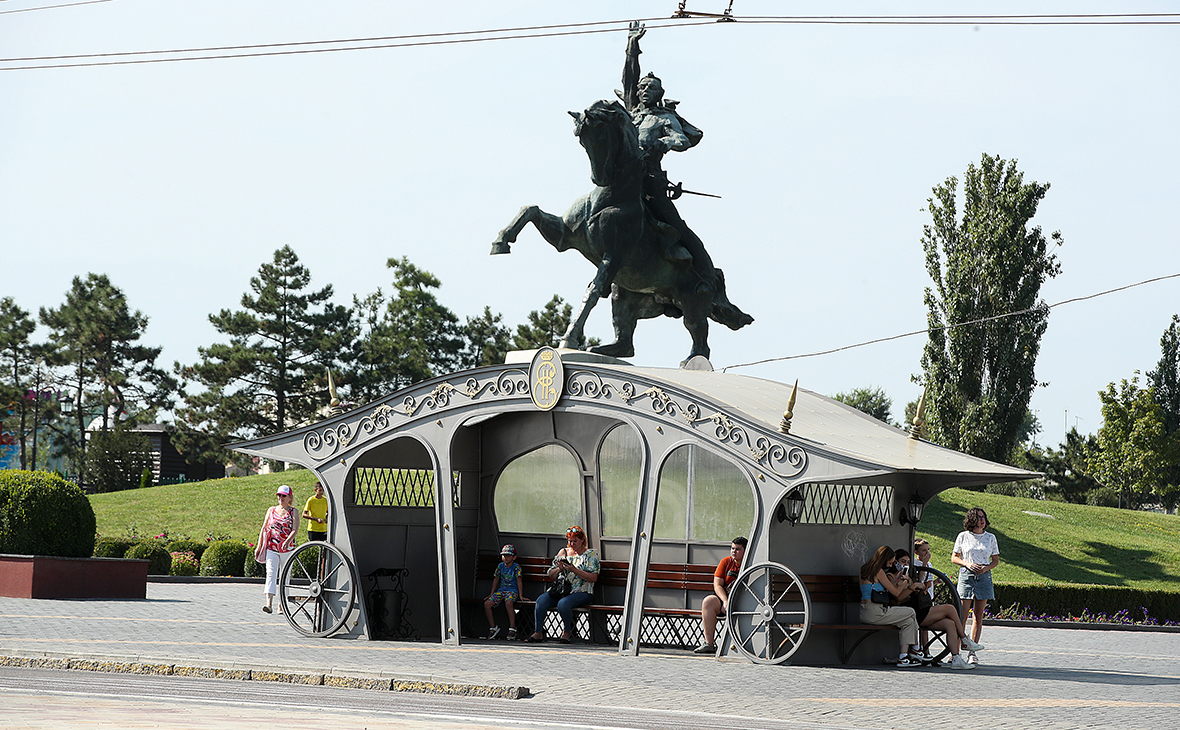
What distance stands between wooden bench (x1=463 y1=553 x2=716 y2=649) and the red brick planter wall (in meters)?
8.28

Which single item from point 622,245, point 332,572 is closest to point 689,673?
point 332,572

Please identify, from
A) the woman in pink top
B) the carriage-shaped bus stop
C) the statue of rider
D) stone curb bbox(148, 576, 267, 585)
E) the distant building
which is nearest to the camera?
the carriage-shaped bus stop

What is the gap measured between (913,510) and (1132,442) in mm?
44139

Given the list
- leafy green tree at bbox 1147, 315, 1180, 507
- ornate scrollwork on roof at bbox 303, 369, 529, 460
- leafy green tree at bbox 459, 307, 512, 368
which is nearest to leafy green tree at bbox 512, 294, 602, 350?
leafy green tree at bbox 459, 307, 512, 368

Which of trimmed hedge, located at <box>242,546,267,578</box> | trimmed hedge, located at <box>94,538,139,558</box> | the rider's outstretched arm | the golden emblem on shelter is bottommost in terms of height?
trimmed hedge, located at <box>242,546,267,578</box>

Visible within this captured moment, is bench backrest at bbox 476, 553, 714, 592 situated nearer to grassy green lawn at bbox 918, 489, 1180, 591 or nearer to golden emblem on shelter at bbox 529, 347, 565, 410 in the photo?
golden emblem on shelter at bbox 529, 347, 565, 410

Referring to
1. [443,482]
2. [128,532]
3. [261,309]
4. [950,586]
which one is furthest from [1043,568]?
[261,309]

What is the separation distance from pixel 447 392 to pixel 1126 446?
47.0m

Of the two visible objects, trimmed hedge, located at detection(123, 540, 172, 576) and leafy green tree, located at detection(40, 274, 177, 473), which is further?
leafy green tree, located at detection(40, 274, 177, 473)

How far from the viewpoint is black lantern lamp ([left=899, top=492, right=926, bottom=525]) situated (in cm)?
1577

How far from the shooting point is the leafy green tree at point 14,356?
72938mm

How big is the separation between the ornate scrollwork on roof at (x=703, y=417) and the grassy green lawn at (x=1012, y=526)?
21601mm

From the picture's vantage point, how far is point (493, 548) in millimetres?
17688

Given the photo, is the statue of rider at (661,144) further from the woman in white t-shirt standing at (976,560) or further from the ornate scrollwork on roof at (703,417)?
the woman in white t-shirt standing at (976,560)
